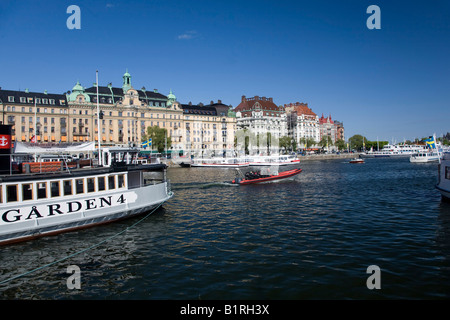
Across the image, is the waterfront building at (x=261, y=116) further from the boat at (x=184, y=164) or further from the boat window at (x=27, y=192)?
the boat window at (x=27, y=192)

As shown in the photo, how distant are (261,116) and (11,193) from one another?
157 metres

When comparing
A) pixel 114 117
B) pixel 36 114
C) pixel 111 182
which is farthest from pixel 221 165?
pixel 111 182

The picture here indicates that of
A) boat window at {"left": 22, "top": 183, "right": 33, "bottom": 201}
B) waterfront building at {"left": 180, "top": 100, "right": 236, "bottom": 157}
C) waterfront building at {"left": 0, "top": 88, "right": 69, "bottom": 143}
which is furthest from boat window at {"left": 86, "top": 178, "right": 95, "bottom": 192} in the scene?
waterfront building at {"left": 180, "top": 100, "right": 236, "bottom": 157}

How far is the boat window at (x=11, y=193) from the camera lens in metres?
18.2

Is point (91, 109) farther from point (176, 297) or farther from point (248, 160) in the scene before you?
point (176, 297)

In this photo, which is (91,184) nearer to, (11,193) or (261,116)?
(11,193)

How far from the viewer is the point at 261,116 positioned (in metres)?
170

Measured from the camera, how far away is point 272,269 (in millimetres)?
14445

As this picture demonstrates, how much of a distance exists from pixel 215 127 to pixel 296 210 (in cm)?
11788

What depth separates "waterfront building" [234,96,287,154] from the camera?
6627 inches

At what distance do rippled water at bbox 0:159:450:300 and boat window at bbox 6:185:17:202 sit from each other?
107 inches

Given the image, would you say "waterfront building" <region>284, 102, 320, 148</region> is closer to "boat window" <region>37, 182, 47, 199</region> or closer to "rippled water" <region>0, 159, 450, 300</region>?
"rippled water" <region>0, 159, 450, 300</region>

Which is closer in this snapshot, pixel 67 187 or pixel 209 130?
pixel 67 187
